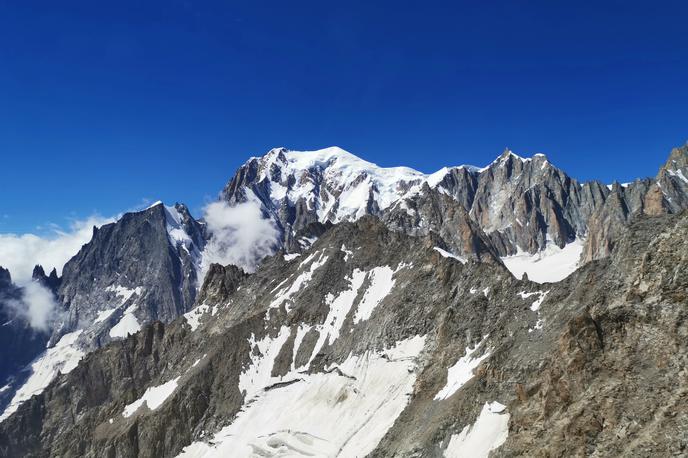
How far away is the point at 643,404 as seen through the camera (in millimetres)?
41031

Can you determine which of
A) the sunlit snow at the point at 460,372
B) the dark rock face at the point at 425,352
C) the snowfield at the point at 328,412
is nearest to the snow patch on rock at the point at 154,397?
the dark rock face at the point at 425,352

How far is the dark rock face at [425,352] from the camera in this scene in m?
44.5

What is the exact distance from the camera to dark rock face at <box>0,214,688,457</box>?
44.5 meters

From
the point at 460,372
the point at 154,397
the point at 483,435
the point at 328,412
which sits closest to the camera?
the point at 483,435

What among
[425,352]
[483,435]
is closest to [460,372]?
[425,352]

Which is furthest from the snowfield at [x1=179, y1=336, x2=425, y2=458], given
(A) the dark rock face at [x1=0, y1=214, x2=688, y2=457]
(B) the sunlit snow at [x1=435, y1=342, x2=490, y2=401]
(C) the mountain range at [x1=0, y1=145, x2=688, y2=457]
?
(B) the sunlit snow at [x1=435, y1=342, x2=490, y2=401]

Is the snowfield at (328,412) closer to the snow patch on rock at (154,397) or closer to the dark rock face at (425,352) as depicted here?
the dark rock face at (425,352)

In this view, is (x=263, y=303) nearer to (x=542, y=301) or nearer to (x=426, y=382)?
(x=426, y=382)

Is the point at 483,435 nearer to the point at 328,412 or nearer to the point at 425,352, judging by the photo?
the point at 425,352

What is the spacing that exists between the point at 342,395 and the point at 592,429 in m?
63.7

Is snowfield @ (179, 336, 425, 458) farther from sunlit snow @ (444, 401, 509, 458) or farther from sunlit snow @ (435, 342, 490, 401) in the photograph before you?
sunlit snow @ (444, 401, 509, 458)

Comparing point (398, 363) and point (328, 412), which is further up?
point (398, 363)

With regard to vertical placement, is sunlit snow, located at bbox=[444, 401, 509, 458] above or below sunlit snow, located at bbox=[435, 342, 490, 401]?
below

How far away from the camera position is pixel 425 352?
9400 cm
